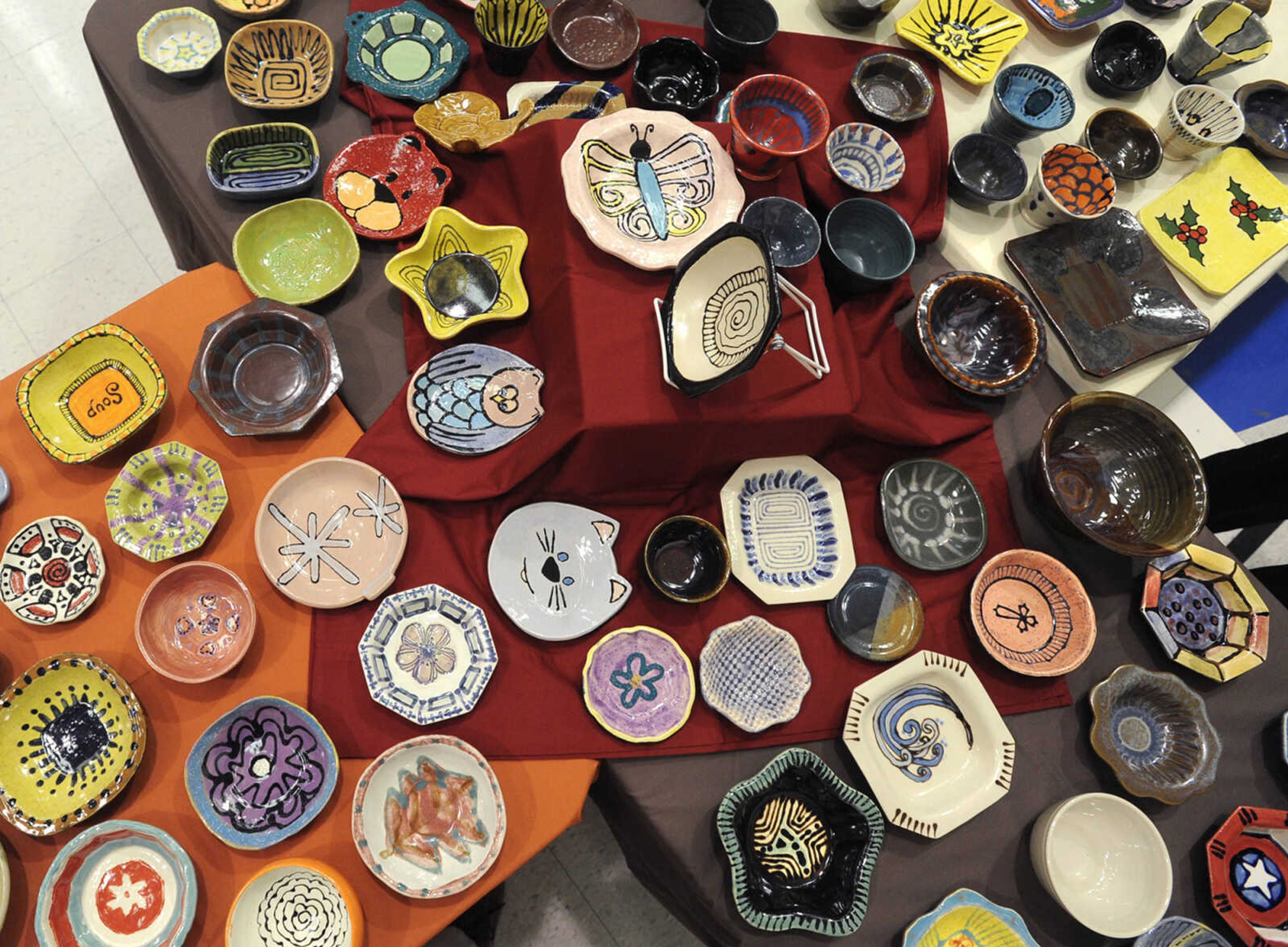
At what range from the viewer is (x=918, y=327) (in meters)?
1.75

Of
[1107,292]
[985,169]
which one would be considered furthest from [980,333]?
[985,169]

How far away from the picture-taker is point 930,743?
5.07 feet

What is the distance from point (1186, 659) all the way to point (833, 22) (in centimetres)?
184

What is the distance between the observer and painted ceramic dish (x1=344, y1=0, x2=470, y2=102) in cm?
195

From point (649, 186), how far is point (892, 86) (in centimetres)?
92

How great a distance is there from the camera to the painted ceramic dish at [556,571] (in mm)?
1556

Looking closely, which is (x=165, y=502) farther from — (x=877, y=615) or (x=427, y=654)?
(x=877, y=615)

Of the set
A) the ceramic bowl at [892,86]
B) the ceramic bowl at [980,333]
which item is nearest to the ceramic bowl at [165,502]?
the ceramic bowl at [980,333]

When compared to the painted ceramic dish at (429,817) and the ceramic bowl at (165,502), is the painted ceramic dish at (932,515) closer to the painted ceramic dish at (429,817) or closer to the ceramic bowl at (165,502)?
the painted ceramic dish at (429,817)

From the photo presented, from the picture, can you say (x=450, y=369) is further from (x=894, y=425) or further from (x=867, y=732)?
(x=867, y=732)

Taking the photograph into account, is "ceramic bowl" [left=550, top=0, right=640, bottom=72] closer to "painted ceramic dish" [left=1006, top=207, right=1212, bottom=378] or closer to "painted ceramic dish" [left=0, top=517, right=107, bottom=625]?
"painted ceramic dish" [left=1006, top=207, right=1212, bottom=378]

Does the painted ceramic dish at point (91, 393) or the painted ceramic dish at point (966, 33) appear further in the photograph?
the painted ceramic dish at point (966, 33)

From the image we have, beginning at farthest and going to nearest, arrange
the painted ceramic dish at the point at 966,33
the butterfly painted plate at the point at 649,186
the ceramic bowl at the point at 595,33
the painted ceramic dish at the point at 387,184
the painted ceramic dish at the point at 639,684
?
the painted ceramic dish at the point at 966,33 → the ceramic bowl at the point at 595,33 → the painted ceramic dish at the point at 387,184 → the butterfly painted plate at the point at 649,186 → the painted ceramic dish at the point at 639,684

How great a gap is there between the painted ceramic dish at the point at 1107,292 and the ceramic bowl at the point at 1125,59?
0.48 metres
